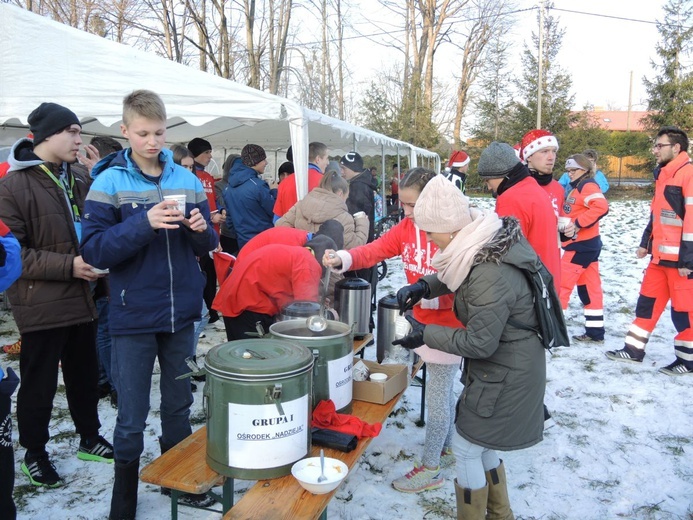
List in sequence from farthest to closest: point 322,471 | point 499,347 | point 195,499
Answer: point 195,499, point 499,347, point 322,471

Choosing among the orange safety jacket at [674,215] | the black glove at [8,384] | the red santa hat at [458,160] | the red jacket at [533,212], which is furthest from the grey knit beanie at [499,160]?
the red santa hat at [458,160]

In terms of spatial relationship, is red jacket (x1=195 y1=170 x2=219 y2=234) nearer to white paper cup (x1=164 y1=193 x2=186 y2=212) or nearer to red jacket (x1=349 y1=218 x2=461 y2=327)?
red jacket (x1=349 y1=218 x2=461 y2=327)

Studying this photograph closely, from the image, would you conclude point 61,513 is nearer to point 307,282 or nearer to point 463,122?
point 307,282

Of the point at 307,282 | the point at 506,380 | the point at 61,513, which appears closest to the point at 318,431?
the point at 506,380

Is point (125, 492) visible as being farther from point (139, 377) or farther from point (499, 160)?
point (499, 160)

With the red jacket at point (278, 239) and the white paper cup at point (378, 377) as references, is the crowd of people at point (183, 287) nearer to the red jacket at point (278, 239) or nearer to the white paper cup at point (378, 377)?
the red jacket at point (278, 239)

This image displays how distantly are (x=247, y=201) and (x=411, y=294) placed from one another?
11.9 ft

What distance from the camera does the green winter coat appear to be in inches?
82.1

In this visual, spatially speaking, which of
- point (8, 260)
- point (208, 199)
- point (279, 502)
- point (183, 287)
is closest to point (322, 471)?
point (279, 502)

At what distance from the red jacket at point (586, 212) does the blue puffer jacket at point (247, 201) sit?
324cm

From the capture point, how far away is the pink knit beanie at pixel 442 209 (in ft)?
7.32

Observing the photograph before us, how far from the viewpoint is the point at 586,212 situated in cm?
566

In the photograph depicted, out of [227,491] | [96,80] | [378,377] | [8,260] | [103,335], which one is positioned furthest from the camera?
[96,80]

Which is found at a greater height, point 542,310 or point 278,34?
point 278,34
